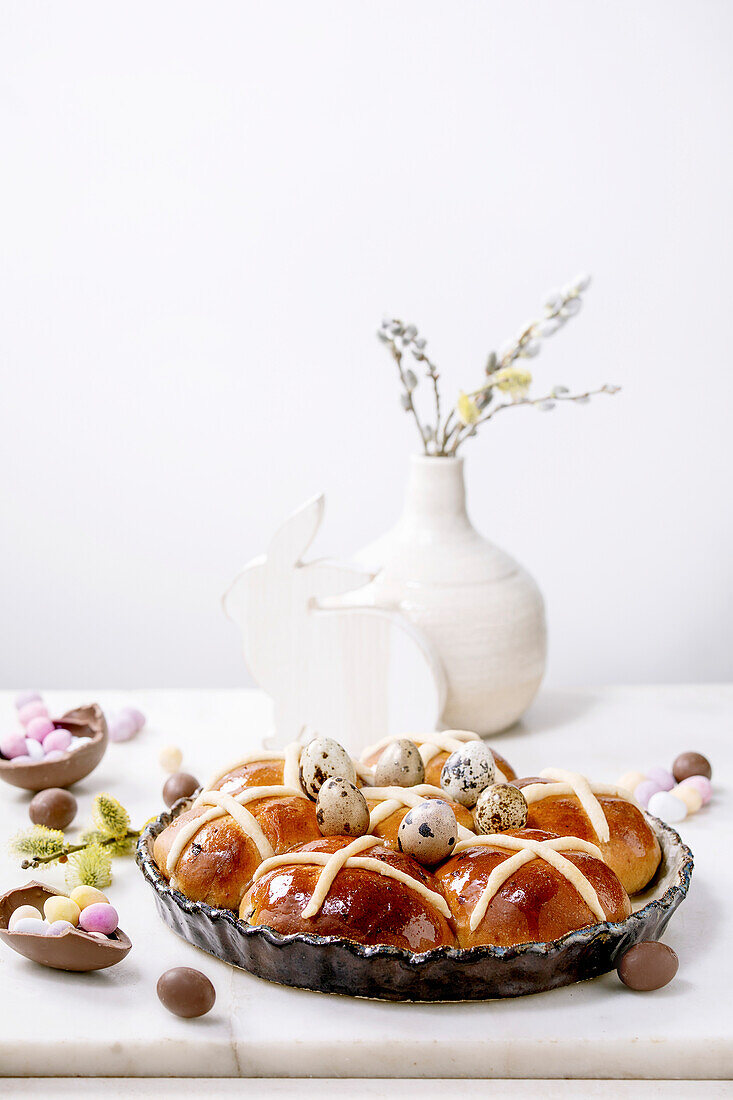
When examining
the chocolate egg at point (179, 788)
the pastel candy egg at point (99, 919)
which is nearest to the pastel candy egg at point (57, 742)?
the chocolate egg at point (179, 788)

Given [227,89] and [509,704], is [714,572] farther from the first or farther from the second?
[227,89]

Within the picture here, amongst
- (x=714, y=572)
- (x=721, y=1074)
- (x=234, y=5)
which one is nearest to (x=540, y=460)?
(x=714, y=572)

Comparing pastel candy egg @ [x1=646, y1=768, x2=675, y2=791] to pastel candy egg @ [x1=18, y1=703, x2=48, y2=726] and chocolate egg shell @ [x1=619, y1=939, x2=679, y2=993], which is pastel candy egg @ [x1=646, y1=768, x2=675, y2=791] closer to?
chocolate egg shell @ [x1=619, y1=939, x2=679, y2=993]

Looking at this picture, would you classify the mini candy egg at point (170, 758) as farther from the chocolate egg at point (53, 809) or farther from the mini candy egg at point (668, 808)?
the mini candy egg at point (668, 808)

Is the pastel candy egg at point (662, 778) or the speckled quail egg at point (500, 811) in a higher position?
the speckled quail egg at point (500, 811)

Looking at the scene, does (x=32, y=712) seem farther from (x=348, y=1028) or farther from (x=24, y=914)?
(x=348, y=1028)

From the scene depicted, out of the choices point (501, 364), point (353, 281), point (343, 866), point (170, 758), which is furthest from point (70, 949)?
point (353, 281)
